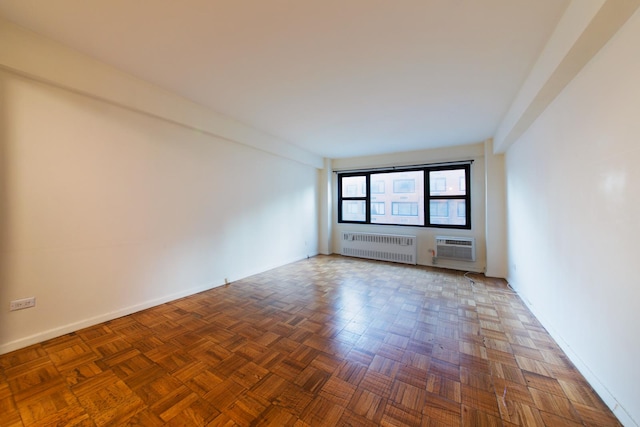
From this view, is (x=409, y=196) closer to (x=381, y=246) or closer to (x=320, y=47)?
(x=381, y=246)

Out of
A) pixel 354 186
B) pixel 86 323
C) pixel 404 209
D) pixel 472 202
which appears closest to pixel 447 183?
pixel 472 202

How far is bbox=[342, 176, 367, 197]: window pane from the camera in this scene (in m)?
5.86

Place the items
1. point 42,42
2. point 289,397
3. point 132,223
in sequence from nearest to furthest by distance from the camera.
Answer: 1. point 289,397
2. point 42,42
3. point 132,223

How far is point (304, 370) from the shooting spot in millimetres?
1736

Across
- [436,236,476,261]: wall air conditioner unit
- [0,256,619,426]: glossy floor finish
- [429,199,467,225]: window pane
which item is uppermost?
[429,199,467,225]: window pane

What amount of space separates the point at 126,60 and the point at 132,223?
1656mm

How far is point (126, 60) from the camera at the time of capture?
2.20 metres

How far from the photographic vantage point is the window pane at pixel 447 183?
4.69m

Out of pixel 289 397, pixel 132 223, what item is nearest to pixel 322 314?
pixel 289 397

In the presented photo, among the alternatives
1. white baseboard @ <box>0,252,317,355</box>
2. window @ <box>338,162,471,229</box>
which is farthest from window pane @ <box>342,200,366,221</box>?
white baseboard @ <box>0,252,317,355</box>

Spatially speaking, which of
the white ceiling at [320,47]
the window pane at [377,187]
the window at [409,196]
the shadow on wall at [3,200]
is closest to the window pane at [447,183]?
the window at [409,196]

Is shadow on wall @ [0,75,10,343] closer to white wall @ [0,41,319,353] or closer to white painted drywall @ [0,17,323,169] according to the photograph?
white wall @ [0,41,319,353]

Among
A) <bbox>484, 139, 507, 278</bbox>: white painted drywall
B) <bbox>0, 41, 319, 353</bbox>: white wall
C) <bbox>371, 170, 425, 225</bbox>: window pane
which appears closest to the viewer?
<bbox>0, 41, 319, 353</bbox>: white wall

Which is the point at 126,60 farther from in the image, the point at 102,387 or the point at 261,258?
the point at 261,258
